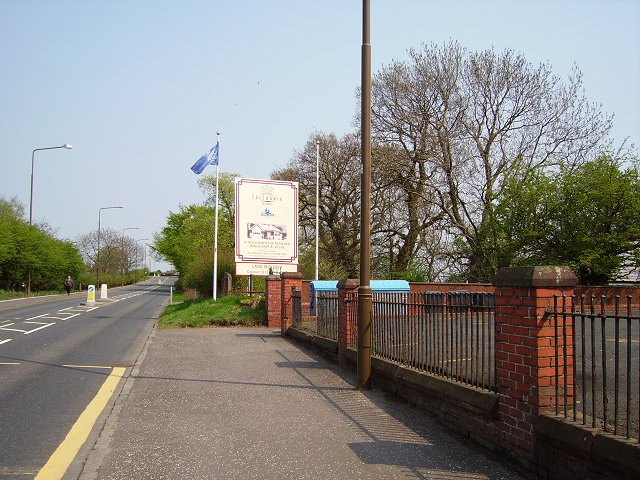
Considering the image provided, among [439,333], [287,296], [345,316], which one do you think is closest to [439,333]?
[439,333]

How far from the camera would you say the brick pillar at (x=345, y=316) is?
1023 cm

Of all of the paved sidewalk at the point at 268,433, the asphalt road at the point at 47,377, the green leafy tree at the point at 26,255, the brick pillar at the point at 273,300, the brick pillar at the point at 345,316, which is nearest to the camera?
the paved sidewalk at the point at 268,433

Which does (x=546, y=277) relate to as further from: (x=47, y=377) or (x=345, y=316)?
(x=47, y=377)

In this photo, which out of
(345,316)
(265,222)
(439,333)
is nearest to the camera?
(439,333)

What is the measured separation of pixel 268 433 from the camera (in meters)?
6.30

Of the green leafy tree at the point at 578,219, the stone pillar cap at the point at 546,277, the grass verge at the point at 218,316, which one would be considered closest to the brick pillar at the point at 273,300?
the grass verge at the point at 218,316

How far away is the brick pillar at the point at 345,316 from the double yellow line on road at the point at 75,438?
385cm

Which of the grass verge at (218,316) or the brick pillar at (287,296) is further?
the grass verge at (218,316)

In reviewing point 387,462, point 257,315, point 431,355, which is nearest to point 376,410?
point 431,355

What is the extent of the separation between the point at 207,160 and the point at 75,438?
20.1 m

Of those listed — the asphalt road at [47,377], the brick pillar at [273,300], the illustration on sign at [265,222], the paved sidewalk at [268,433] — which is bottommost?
the asphalt road at [47,377]

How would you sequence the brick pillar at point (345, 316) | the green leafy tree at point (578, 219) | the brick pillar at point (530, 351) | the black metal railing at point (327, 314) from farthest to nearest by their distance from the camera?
the green leafy tree at point (578, 219) → the black metal railing at point (327, 314) → the brick pillar at point (345, 316) → the brick pillar at point (530, 351)

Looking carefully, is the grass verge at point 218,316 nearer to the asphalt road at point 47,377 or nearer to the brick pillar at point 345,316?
the asphalt road at point 47,377

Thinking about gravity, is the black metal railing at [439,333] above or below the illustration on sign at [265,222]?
below
